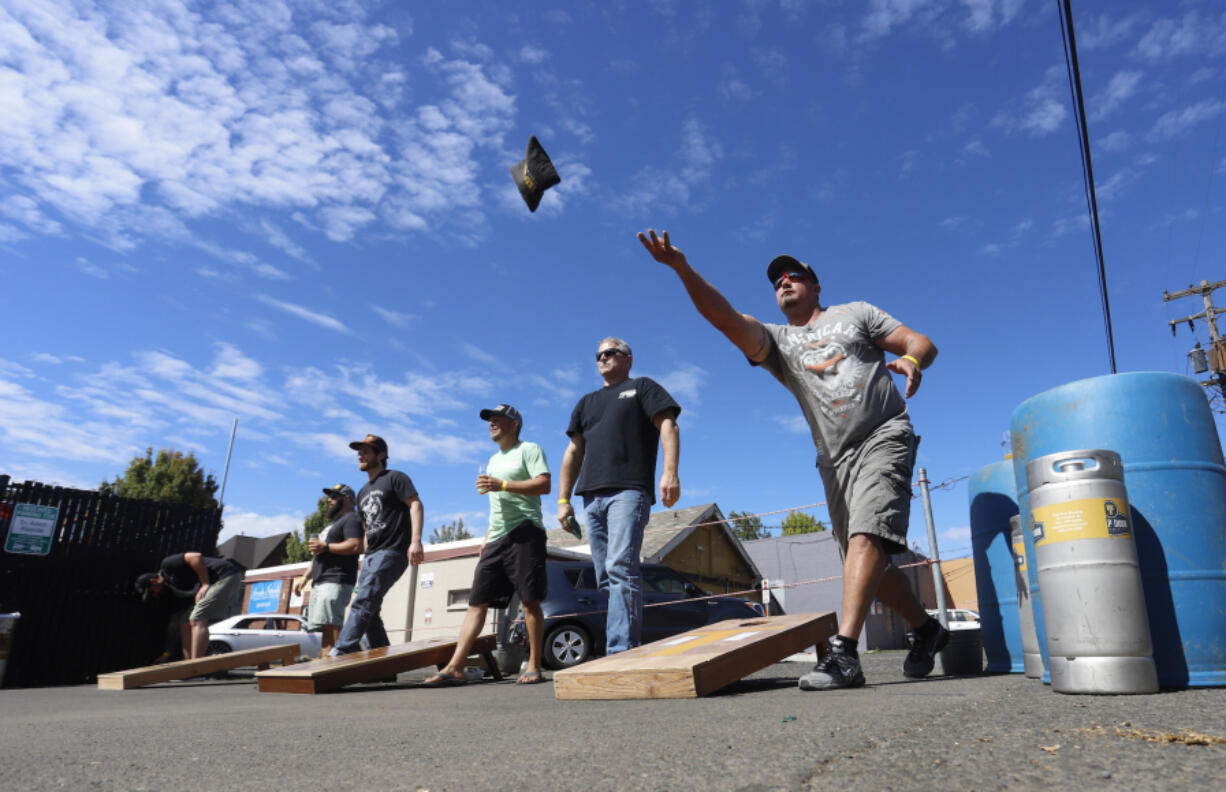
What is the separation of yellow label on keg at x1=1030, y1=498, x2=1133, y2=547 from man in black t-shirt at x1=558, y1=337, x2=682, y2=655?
2.05m

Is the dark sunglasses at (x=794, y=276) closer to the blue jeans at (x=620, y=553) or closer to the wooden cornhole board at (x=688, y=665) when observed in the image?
the blue jeans at (x=620, y=553)

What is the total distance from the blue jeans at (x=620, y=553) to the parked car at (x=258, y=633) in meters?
12.7

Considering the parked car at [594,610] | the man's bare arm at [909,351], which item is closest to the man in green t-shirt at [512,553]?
the man's bare arm at [909,351]

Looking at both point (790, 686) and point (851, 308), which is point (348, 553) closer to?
point (790, 686)

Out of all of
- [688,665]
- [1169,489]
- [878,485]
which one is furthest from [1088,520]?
[688,665]

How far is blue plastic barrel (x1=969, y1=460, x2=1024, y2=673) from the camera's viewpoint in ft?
13.1

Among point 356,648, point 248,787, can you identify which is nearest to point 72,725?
point 248,787

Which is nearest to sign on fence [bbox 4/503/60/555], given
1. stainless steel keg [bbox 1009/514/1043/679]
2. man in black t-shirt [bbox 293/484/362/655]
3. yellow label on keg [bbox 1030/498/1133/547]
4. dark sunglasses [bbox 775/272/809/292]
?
man in black t-shirt [bbox 293/484/362/655]

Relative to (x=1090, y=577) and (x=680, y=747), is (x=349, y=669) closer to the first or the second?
(x=680, y=747)

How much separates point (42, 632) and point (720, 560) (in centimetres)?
2335

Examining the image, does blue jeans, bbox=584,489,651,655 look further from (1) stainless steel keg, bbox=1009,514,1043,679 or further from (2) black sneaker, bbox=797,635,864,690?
(1) stainless steel keg, bbox=1009,514,1043,679

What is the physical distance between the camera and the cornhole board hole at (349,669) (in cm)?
400

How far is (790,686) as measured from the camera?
326cm

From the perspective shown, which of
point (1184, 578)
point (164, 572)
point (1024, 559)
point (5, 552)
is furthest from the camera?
point (164, 572)
